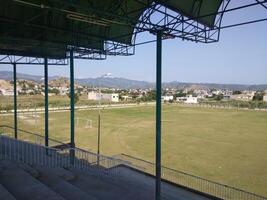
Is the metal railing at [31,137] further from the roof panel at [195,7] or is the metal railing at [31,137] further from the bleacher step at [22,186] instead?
the roof panel at [195,7]

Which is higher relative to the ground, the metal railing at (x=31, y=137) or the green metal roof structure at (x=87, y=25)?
the green metal roof structure at (x=87, y=25)

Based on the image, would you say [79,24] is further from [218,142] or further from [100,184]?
[218,142]

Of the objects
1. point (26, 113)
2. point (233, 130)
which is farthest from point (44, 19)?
point (26, 113)

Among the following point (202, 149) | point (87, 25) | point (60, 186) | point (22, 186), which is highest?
point (87, 25)

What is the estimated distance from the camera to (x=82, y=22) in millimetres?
13789

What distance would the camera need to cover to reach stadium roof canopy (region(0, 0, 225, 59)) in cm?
1025

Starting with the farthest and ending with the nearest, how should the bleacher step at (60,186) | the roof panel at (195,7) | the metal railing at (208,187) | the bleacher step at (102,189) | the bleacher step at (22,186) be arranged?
the metal railing at (208,187) < the roof panel at (195,7) < the bleacher step at (102,189) < the bleacher step at (60,186) < the bleacher step at (22,186)

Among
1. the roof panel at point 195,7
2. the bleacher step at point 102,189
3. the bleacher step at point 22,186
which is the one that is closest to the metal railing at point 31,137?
the bleacher step at point 102,189

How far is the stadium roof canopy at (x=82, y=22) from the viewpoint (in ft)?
33.6

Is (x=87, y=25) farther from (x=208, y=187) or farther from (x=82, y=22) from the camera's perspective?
(x=208, y=187)

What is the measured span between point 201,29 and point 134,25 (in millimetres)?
3566

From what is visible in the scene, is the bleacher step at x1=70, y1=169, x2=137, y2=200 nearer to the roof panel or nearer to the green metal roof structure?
the green metal roof structure

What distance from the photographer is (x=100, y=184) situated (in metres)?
10.8

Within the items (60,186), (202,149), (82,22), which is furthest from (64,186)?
(202,149)
